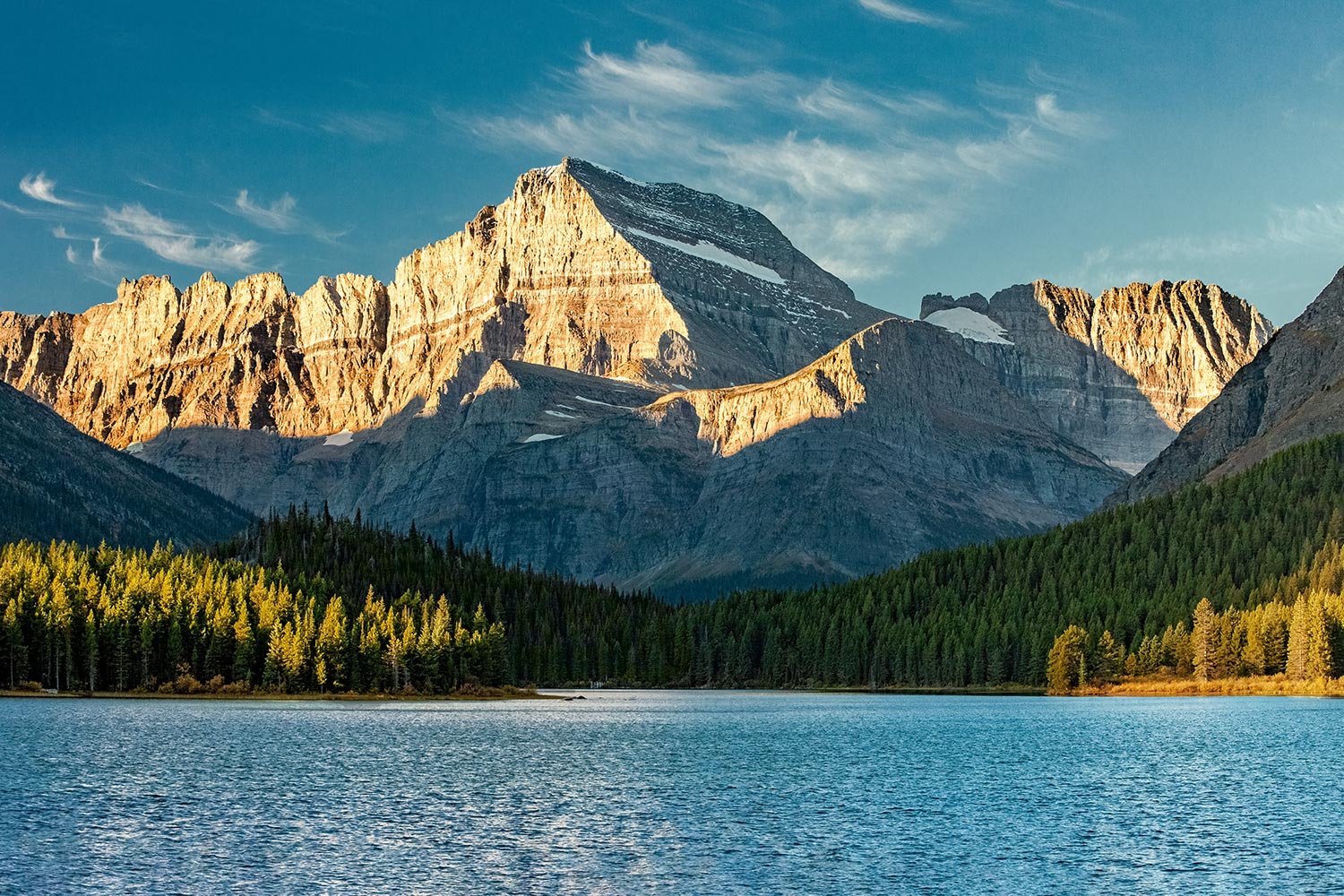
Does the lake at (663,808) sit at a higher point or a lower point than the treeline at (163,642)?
lower

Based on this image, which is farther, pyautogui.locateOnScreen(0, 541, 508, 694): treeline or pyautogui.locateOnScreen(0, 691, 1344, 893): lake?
pyautogui.locateOnScreen(0, 541, 508, 694): treeline

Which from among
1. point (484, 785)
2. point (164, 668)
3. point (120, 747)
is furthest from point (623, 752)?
point (164, 668)

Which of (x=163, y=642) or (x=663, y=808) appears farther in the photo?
(x=163, y=642)

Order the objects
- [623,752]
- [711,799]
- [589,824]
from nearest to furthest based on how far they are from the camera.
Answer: [589,824]
[711,799]
[623,752]

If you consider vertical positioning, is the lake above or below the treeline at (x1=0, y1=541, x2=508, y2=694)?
below

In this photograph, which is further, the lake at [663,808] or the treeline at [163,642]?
the treeline at [163,642]

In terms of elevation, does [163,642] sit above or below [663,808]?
above

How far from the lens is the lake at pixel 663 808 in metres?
64.4

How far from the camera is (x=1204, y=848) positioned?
71.3m

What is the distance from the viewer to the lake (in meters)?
64.4

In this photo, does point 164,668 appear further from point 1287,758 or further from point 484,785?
point 1287,758

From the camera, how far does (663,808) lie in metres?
85.5

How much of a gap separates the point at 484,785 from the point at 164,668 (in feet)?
347

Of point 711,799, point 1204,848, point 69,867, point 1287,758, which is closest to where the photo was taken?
point 69,867
